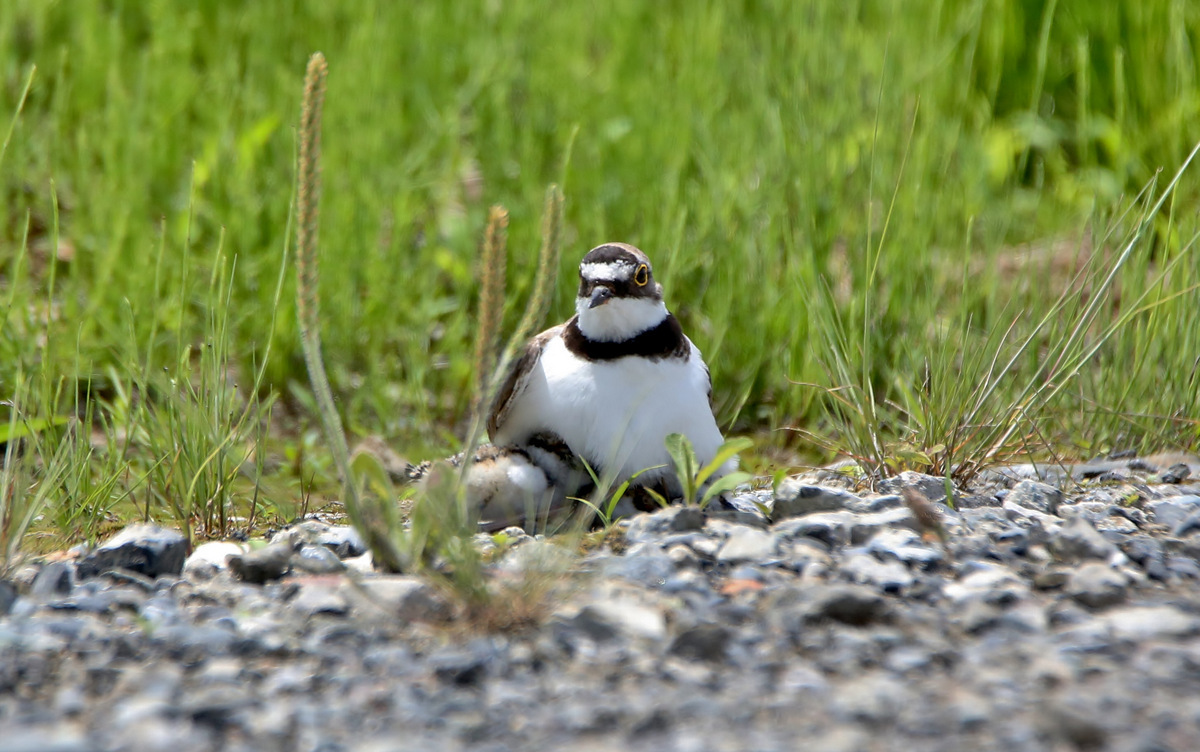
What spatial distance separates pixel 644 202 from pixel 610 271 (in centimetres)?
179

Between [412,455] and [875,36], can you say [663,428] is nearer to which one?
[412,455]

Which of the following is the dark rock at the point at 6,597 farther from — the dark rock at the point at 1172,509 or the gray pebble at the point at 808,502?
the dark rock at the point at 1172,509

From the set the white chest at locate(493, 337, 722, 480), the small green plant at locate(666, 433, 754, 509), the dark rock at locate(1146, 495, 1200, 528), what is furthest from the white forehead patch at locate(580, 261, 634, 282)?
the dark rock at locate(1146, 495, 1200, 528)

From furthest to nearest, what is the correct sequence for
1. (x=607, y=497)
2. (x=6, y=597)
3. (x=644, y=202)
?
(x=644, y=202)
(x=607, y=497)
(x=6, y=597)

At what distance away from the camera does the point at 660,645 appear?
235 cm

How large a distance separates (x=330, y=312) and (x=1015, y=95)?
4.13 metres

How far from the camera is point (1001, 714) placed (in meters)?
1.99

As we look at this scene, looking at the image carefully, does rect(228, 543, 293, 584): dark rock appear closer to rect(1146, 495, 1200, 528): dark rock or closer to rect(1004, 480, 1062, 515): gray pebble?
rect(1004, 480, 1062, 515): gray pebble

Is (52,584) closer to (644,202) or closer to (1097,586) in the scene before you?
(1097,586)

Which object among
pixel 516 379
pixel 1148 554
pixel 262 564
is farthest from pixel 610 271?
pixel 1148 554

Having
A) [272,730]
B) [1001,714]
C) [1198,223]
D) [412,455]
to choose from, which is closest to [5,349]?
[412,455]

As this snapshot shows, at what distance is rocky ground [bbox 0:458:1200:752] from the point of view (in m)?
1.99

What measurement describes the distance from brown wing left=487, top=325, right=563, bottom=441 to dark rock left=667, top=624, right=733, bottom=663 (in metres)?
1.69

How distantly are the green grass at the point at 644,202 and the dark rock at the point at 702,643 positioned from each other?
1.58 m
